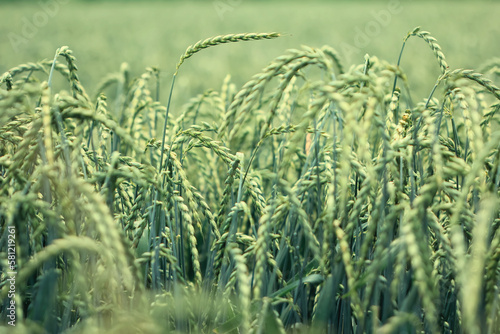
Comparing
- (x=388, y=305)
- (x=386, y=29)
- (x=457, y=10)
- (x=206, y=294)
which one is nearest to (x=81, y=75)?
(x=206, y=294)

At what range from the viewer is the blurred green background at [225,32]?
5.03 m

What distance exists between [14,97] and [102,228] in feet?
0.90

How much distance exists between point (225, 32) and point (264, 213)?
7.40 metres

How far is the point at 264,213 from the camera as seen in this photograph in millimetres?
996

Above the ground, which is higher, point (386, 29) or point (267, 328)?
point (386, 29)

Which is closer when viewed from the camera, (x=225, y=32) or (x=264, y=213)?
(x=264, y=213)

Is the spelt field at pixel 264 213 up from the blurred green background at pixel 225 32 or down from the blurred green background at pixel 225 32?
down

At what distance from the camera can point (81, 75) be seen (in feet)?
16.5

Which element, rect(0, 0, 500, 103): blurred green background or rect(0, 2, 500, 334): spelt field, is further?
rect(0, 0, 500, 103): blurred green background

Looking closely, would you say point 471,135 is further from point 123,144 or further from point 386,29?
point 386,29

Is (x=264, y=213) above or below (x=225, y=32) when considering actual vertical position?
below

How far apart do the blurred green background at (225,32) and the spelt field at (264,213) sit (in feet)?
7.84

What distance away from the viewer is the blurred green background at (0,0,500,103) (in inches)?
198

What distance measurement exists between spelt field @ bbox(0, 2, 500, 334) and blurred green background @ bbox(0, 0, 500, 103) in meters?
2.39
